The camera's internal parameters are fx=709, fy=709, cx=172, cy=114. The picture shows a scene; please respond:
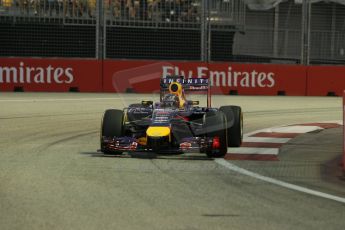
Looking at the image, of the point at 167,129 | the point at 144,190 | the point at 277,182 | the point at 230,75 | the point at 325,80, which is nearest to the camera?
the point at 144,190

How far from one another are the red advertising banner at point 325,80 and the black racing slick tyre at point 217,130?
13.8m

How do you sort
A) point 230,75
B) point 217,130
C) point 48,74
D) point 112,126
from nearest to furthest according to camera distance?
point 217,130 < point 112,126 < point 48,74 < point 230,75

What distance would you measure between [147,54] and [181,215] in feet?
55.2

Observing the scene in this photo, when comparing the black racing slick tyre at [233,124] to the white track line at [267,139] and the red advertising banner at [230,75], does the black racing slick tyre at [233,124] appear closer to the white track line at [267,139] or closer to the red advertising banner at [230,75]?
the white track line at [267,139]

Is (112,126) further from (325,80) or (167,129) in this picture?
(325,80)

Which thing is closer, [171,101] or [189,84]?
[171,101]

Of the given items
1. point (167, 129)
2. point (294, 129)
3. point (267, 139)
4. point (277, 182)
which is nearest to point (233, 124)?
point (167, 129)

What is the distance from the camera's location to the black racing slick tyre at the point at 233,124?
9381mm

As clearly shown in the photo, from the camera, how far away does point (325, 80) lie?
2225 centimetres

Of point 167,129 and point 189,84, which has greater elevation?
point 189,84

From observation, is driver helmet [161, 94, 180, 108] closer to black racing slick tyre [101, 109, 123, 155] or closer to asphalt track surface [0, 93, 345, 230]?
black racing slick tyre [101, 109, 123, 155]

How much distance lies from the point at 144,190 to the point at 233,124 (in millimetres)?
3294

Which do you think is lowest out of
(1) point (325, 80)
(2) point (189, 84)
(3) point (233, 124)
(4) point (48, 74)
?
(3) point (233, 124)

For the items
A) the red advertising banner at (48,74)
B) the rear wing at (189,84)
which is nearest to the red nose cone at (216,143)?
the rear wing at (189,84)
